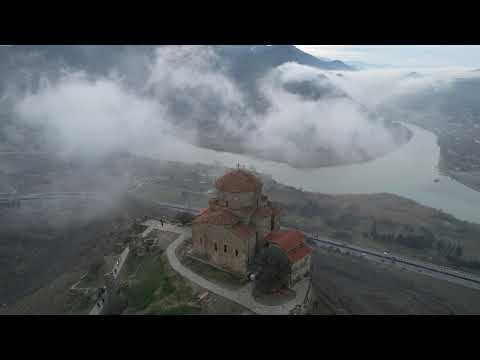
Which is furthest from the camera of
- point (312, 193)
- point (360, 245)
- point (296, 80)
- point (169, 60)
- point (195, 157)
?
point (169, 60)

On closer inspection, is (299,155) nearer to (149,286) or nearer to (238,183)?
(238,183)

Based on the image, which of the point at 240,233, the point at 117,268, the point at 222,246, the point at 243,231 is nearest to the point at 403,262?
the point at 243,231

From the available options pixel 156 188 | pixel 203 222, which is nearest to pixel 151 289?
pixel 203 222

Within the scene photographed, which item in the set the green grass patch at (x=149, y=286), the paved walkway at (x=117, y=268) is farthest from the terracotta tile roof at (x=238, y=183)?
the paved walkway at (x=117, y=268)

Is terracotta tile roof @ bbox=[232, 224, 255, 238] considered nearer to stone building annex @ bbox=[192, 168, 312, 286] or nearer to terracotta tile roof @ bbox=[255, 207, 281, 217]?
stone building annex @ bbox=[192, 168, 312, 286]

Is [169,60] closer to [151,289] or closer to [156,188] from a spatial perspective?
[156,188]

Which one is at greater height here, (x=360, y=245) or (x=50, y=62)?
(x=50, y=62)

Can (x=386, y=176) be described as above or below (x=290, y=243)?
below
